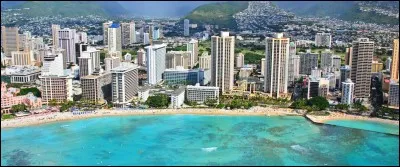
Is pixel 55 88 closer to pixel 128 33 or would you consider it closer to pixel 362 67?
pixel 128 33

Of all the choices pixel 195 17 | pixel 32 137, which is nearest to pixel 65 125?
pixel 32 137

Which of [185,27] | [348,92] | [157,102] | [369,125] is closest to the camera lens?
[369,125]

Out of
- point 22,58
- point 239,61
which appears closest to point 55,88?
point 22,58

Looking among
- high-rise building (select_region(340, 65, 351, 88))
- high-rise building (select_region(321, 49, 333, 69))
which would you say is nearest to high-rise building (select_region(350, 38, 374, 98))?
high-rise building (select_region(340, 65, 351, 88))

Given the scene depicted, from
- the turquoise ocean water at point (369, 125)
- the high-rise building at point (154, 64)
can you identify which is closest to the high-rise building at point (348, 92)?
the turquoise ocean water at point (369, 125)

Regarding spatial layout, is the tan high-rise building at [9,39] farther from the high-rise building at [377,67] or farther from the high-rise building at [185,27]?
the high-rise building at [377,67]
